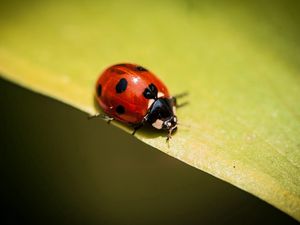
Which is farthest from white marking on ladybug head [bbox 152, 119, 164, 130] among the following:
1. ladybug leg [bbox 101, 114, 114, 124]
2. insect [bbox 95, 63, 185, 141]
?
ladybug leg [bbox 101, 114, 114, 124]

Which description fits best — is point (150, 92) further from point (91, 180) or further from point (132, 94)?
point (91, 180)

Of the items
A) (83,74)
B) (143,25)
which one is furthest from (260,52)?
(83,74)

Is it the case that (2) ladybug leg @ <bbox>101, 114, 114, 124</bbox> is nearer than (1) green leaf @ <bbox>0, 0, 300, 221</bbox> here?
No

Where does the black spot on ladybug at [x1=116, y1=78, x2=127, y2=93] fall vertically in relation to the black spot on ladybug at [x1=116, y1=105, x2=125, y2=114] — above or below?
above

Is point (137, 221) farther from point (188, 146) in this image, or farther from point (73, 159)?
point (188, 146)

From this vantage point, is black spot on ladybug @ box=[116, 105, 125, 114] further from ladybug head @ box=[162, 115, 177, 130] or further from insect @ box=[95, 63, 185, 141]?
ladybug head @ box=[162, 115, 177, 130]

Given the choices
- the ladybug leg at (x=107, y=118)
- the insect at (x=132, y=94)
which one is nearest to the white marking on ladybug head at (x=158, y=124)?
the insect at (x=132, y=94)

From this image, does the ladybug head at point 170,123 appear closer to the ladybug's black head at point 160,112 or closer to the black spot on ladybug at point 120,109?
the ladybug's black head at point 160,112
